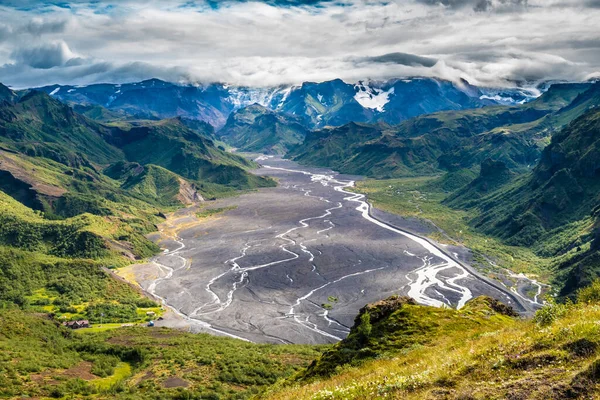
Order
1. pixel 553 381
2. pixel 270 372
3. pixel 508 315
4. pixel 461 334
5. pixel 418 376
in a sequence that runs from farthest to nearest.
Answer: pixel 270 372
pixel 508 315
pixel 461 334
pixel 418 376
pixel 553 381

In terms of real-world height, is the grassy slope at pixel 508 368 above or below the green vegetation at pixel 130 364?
above

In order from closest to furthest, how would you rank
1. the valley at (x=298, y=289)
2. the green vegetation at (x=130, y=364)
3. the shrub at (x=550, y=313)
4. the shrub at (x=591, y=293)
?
the shrub at (x=550, y=313) → the shrub at (x=591, y=293) → the green vegetation at (x=130, y=364) → the valley at (x=298, y=289)

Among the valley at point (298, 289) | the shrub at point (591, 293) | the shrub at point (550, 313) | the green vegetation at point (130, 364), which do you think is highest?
the shrub at point (550, 313)

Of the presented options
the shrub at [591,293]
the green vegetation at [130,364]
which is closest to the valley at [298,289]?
the green vegetation at [130,364]

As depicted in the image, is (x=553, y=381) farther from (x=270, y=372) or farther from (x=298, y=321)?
(x=298, y=321)

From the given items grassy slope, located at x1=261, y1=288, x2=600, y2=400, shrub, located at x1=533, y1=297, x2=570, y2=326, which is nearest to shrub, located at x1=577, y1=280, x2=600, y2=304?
grassy slope, located at x1=261, y1=288, x2=600, y2=400

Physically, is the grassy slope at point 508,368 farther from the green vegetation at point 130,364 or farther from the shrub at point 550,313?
the green vegetation at point 130,364

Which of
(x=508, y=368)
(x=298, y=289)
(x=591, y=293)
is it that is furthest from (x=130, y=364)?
(x=298, y=289)

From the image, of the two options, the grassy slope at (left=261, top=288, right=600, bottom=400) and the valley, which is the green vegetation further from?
the grassy slope at (left=261, top=288, right=600, bottom=400)

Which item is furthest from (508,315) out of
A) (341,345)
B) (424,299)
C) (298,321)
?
(424,299)
